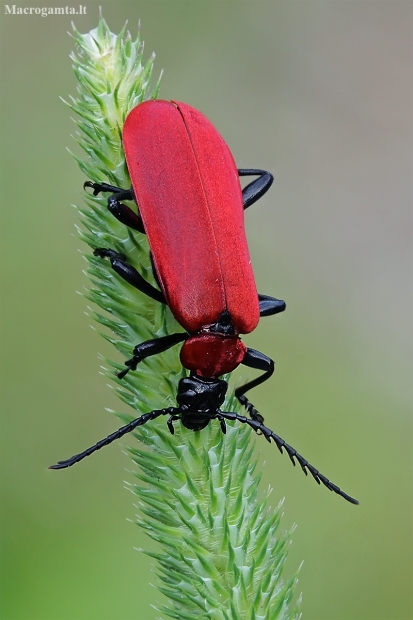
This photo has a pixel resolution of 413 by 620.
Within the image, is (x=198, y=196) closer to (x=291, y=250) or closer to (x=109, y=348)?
(x=109, y=348)

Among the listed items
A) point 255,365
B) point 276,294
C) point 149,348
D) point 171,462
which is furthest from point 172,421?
point 276,294

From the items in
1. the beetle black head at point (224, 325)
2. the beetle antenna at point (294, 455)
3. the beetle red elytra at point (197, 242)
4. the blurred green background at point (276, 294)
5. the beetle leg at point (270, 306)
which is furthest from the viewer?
the blurred green background at point (276, 294)

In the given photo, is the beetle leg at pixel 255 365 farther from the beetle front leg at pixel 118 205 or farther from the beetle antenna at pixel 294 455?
the beetle front leg at pixel 118 205

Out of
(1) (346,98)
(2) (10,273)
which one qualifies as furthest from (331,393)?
(1) (346,98)

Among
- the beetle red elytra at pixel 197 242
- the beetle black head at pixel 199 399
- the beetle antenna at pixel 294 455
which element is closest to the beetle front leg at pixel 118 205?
the beetle red elytra at pixel 197 242

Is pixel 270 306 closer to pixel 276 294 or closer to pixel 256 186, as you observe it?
pixel 256 186

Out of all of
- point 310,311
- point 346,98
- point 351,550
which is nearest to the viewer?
point 351,550

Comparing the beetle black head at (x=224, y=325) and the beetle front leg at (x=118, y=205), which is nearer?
the beetle front leg at (x=118, y=205)
